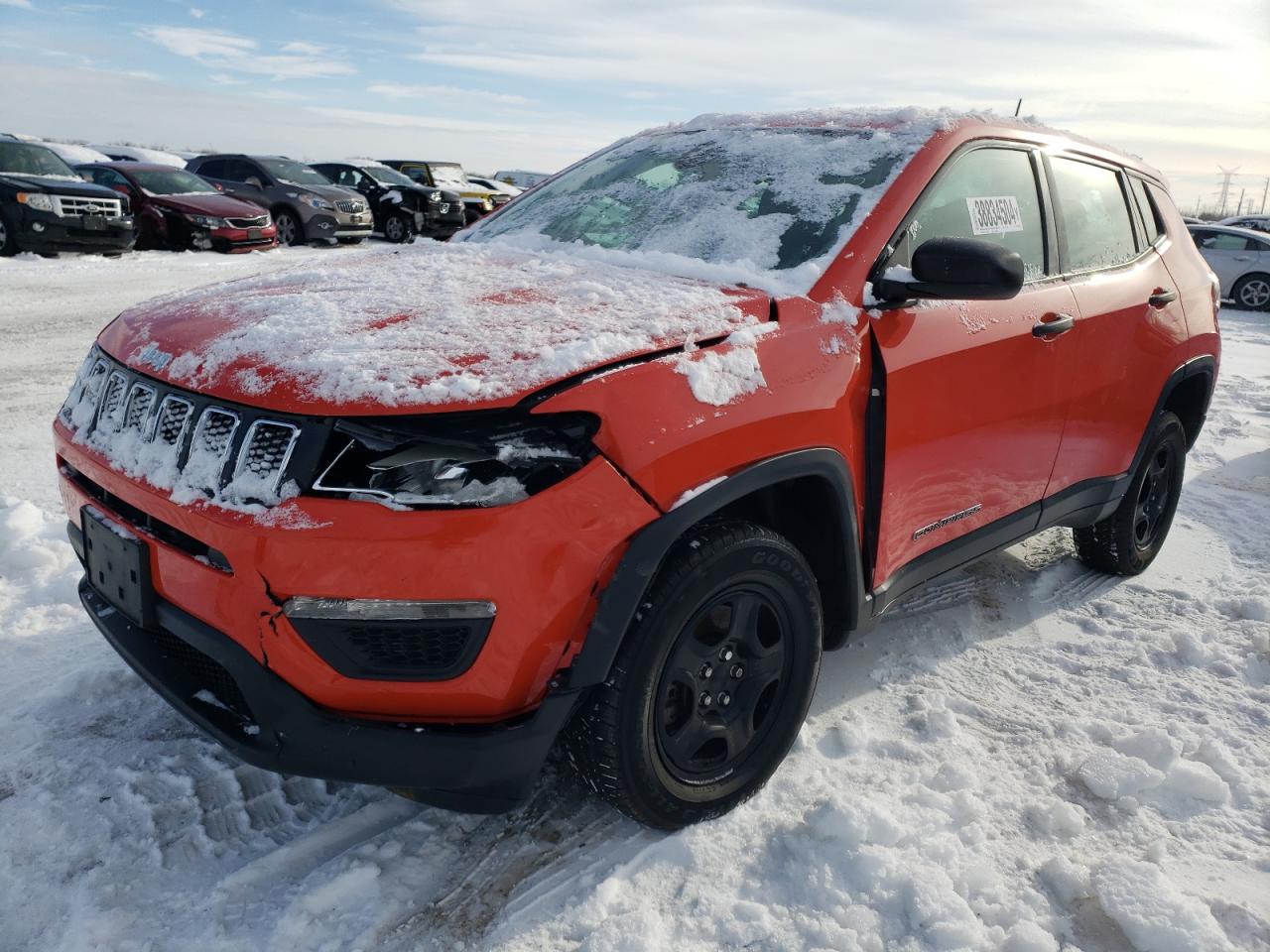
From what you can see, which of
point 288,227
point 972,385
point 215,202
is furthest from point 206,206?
point 972,385

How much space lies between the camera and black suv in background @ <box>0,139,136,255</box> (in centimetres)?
1096

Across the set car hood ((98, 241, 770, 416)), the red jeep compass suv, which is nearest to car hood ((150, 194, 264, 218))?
the red jeep compass suv

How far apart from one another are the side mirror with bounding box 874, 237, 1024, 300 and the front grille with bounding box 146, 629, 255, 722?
1.83 metres

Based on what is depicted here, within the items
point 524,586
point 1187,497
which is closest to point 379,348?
point 524,586

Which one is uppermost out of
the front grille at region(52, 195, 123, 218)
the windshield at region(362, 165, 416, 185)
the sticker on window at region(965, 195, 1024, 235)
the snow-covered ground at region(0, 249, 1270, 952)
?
the windshield at region(362, 165, 416, 185)

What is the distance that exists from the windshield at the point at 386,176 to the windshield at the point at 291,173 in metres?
1.66

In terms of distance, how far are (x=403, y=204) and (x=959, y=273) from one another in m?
16.4

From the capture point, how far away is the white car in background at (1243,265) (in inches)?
627

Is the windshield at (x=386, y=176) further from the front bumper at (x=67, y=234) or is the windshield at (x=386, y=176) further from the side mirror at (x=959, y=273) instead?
the side mirror at (x=959, y=273)

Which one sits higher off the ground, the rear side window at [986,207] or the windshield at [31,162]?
the windshield at [31,162]

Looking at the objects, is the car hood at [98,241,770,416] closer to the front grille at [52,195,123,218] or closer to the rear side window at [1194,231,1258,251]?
the front grille at [52,195,123,218]

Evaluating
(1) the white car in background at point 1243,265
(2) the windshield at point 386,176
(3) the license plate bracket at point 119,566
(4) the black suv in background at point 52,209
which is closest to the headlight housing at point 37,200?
(4) the black suv in background at point 52,209

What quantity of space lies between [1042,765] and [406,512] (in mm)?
1965

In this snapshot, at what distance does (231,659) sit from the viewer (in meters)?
1.91
